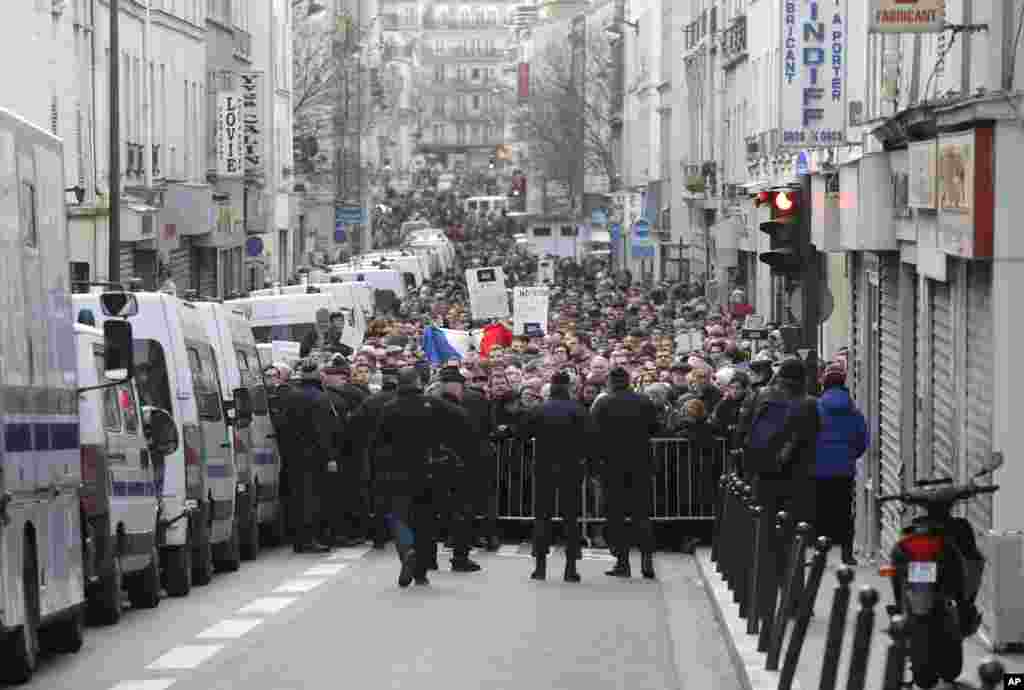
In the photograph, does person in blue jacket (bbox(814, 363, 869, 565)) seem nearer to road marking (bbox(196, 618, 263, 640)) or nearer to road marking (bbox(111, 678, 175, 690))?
road marking (bbox(196, 618, 263, 640))

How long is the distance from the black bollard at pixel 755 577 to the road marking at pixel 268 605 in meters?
3.57

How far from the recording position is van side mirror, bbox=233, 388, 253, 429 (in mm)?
23500

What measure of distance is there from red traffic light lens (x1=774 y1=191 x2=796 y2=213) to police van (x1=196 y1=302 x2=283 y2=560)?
20.7 ft

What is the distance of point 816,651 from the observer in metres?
15.4

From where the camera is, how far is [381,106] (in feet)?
539

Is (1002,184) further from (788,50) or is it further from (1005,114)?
(788,50)

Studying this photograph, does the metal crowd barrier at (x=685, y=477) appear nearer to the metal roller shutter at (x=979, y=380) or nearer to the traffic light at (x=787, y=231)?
the traffic light at (x=787, y=231)

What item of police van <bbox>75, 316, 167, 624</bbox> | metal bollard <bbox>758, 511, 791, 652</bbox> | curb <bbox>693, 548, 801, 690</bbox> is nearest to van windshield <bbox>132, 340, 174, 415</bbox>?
police van <bbox>75, 316, 167, 624</bbox>

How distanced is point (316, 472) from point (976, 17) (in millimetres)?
9872

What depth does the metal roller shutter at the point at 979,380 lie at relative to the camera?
1584 cm

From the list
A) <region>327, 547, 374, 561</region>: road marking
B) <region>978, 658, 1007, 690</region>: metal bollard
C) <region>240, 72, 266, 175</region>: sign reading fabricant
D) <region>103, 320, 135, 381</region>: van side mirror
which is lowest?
<region>327, 547, 374, 561</region>: road marking

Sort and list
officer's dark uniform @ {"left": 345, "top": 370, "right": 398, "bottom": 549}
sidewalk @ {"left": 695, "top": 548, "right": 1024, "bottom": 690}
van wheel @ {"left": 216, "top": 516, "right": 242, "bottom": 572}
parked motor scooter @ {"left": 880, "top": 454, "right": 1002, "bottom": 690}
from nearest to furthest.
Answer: parked motor scooter @ {"left": 880, "top": 454, "right": 1002, "bottom": 690}
sidewalk @ {"left": 695, "top": 548, "right": 1024, "bottom": 690}
van wheel @ {"left": 216, "top": 516, "right": 242, "bottom": 572}
officer's dark uniform @ {"left": 345, "top": 370, "right": 398, "bottom": 549}

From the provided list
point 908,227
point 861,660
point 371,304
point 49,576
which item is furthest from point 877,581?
point 371,304

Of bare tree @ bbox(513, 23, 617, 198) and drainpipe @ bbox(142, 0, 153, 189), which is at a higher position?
bare tree @ bbox(513, 23, 617, 198)
